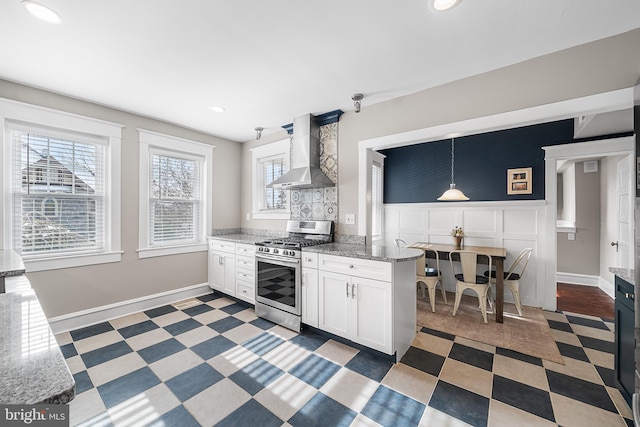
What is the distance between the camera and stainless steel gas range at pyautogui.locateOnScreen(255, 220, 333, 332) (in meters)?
2.92

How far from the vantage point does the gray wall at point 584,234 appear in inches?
178

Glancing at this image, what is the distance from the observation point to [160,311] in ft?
11.3

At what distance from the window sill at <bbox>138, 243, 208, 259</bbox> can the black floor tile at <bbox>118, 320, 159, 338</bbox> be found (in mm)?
875

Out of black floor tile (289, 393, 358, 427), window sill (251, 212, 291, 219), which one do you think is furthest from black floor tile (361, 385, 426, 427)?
window sill (251, 212, 291, 219)

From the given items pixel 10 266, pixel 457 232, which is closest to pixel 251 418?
pixel 10 266

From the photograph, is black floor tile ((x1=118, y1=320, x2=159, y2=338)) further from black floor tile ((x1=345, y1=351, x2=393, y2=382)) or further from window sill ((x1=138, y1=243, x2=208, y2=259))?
black floor tile ((x1=345, y1=351, x2=393, y2=382))

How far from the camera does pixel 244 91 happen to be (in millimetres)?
2777

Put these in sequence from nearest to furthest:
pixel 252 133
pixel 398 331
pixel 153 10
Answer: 1. pixel 153 10
2. pixel 398 331
3. pixel 252 133

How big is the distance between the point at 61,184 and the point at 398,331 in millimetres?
3835

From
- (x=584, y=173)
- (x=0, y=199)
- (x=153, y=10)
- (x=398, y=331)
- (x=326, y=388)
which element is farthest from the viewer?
(x=584, y=173)

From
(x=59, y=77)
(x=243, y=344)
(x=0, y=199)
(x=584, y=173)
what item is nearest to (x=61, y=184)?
(x=0, y=199)

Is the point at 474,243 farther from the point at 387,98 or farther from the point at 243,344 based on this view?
the point at 243,344

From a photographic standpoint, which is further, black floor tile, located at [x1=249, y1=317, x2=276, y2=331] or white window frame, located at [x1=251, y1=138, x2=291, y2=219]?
white window frame, located at [x1=251, y1=138, x2=291, y2=219]

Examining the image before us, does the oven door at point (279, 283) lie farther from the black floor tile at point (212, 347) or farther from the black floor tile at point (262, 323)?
the black floor tile at point (212, 347)
